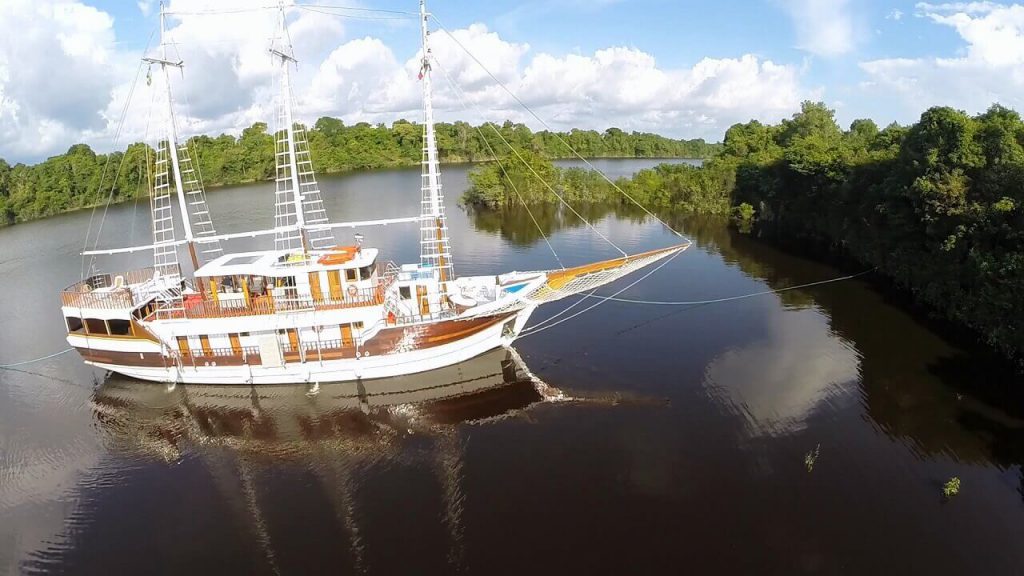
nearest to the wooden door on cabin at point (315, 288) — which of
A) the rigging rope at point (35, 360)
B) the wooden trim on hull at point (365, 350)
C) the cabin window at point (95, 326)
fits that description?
the wooden trim on hull at point (365, 350)

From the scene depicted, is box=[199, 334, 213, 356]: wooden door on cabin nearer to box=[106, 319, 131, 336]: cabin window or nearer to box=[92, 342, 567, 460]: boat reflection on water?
box=[92, 342, 567, 460]: boat reflection on water

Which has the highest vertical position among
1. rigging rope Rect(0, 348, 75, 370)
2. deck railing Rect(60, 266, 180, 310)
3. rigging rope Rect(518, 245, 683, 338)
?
deck railing Rect(60, 266, 180, 310)

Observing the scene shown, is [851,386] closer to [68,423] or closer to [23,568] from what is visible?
[23,568]

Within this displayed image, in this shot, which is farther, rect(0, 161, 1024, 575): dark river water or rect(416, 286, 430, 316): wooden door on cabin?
rect(416, 286, 430, 316): wooden door on cabin

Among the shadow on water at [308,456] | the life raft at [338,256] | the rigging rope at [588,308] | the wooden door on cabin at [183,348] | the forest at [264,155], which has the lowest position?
the shadow on water at [308,456]

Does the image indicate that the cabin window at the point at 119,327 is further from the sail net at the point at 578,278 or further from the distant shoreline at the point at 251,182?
the distant shoreline at the point at 251,182

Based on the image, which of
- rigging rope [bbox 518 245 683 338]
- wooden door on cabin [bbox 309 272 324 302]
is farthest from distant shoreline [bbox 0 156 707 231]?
rigging rope [bbox 518 245 683 338]

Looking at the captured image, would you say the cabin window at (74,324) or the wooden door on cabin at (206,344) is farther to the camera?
the cabin window at (74,324)

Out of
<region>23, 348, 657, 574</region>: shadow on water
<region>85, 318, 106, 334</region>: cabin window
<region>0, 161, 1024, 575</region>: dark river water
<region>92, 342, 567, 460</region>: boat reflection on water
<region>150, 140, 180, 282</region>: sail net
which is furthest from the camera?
<region>150, 140, 180, 282</region>: sail net
